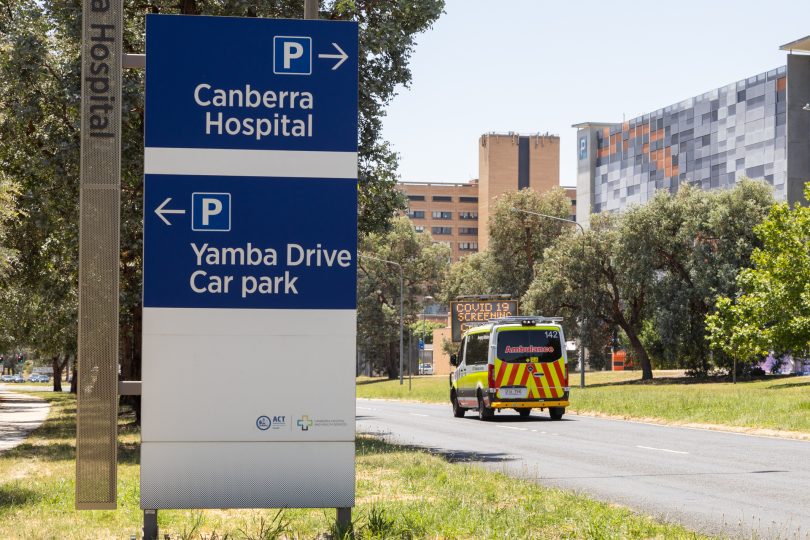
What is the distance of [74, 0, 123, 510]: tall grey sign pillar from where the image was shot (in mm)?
7547

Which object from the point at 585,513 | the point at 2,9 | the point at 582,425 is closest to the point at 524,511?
the point at 585,513

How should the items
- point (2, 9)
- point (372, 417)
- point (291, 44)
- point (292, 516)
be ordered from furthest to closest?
1. point (372, 417)
2. point (2, 9)
3. point (292, 516)
4. point (291, 44)

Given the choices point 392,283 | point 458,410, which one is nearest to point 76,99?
point 458,410

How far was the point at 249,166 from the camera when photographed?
317 inches

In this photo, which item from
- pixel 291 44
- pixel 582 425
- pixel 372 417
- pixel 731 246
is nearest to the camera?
pixel 291 44

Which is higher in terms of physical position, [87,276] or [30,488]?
[87,276]

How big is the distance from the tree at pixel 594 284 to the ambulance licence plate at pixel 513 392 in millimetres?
33242

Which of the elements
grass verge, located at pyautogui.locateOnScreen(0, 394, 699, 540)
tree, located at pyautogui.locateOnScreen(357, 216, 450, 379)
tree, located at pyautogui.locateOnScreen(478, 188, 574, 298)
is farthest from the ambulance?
tree, located at pyautogui.locateOnScreen(357, 216, 450, 379)

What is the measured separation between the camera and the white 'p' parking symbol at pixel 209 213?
7.98 metres

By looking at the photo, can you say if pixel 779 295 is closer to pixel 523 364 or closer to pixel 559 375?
pixel 559 375

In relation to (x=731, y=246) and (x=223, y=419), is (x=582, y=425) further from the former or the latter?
(x=731, y=246)

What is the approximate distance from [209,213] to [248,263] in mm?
440

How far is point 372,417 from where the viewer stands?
34531 millimetres

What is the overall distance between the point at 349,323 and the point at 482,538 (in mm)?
1921
